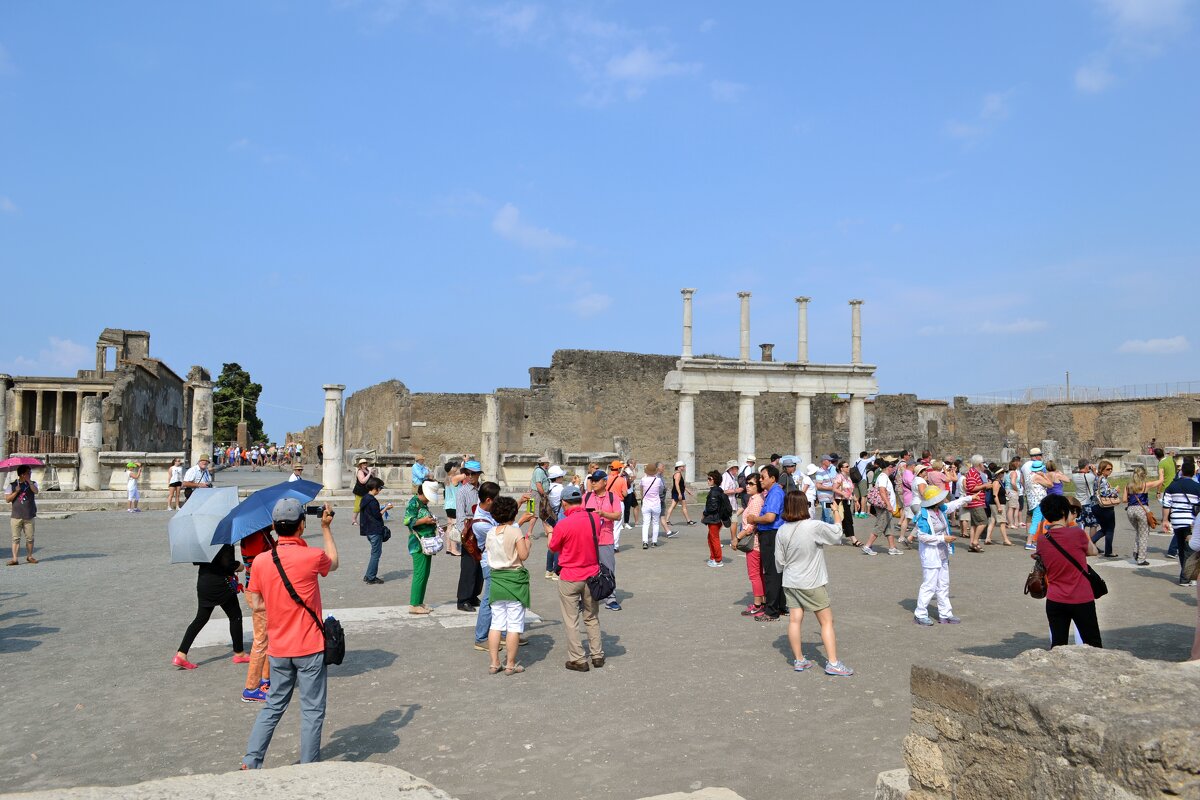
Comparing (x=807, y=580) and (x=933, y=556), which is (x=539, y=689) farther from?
(x=933, y=556)

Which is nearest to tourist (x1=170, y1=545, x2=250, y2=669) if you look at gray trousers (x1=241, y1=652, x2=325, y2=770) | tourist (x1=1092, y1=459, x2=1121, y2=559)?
gray trousers (x1=241, y1=652, x2=325, y2=770)

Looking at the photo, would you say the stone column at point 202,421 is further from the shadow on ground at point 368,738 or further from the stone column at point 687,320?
the shadow on ground at point 368,738

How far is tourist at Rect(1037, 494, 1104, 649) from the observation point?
6367 millimetres

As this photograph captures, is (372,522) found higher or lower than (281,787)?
higher

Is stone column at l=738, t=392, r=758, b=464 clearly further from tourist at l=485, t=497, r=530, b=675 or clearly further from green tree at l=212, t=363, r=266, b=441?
green tree at l=212, t=363, r=266, b=441

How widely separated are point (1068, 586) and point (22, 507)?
41.5 ft

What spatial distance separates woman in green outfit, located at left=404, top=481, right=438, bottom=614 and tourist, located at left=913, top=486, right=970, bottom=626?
5.08m

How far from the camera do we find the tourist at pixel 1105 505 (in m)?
13.1

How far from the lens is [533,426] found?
39000mm

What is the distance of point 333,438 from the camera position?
23922 mm

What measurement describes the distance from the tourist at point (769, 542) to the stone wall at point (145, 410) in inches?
1045

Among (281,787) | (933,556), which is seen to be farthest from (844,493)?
(281,787)

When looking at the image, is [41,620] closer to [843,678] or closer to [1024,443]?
[843,678]

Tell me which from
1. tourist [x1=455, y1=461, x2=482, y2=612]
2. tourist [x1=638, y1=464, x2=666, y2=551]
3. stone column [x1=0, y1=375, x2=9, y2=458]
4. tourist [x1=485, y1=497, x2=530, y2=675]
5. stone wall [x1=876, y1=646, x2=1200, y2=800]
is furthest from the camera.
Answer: stone column [x1=0, y1=375, x2=9, y2=458]
